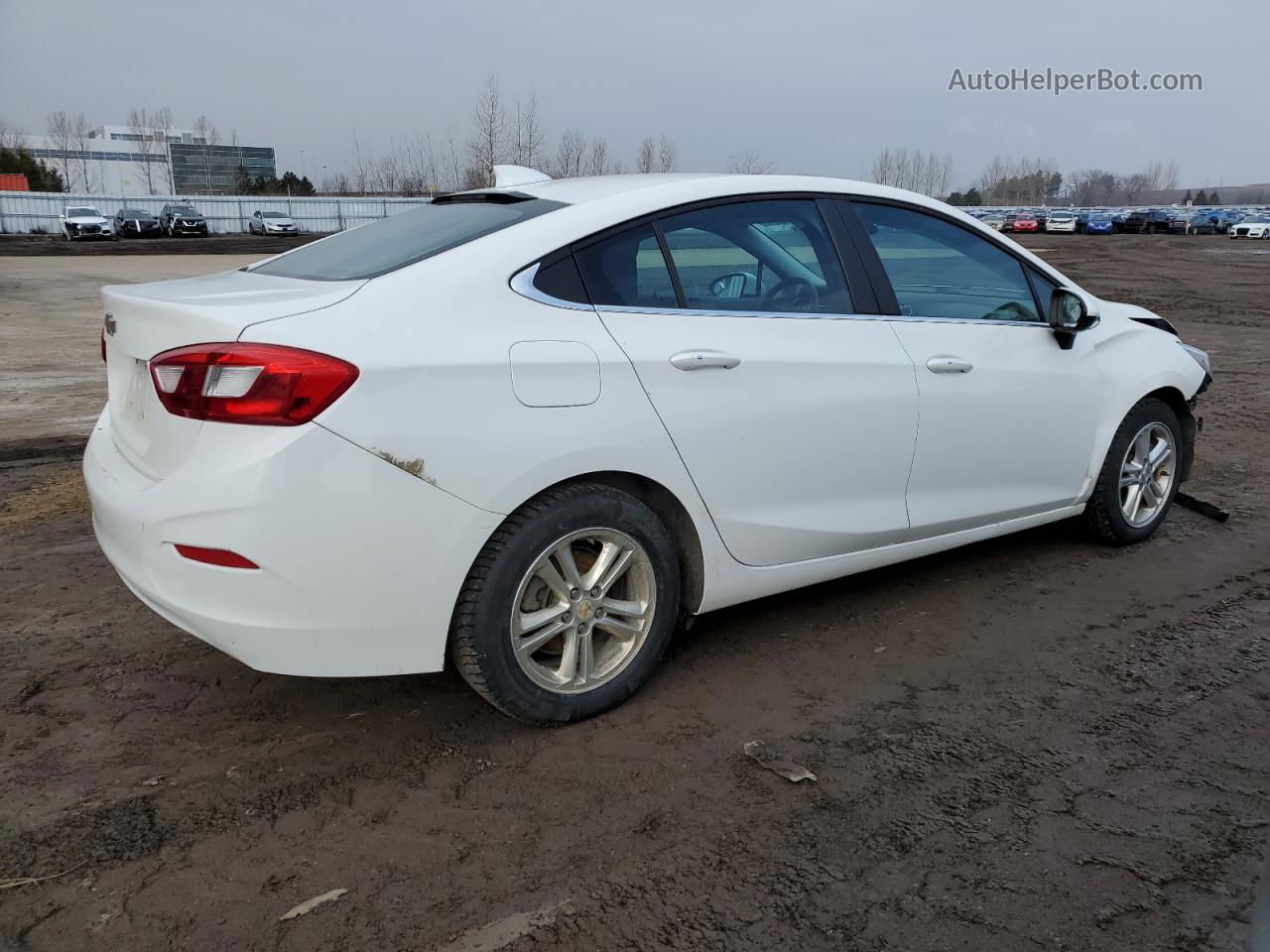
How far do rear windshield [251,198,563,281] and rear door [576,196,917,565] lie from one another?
34 cm

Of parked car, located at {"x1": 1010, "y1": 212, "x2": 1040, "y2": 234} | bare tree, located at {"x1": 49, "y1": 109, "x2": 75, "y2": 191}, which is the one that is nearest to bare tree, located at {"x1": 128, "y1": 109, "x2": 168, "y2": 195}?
bare tree, located at {"x1": 49, "y1": 109, "x2": 75, "y2": 191}

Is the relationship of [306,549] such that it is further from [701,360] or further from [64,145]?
[64,145]

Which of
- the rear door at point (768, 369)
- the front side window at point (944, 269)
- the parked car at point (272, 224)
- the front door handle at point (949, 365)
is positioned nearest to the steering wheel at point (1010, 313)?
the front side window at point (944, 269)

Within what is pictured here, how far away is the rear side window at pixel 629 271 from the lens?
3166 millimetres

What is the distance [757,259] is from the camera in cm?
359

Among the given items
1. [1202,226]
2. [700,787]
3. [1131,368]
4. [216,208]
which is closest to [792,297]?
[700,787]

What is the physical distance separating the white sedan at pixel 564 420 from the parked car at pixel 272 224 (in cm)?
4823

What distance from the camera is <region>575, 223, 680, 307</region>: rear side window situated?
3.17 metres

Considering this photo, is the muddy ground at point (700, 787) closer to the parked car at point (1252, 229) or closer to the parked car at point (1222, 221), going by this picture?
the parked car at point (1252, 229)

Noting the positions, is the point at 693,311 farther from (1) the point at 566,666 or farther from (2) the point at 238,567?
(2) the point at 238,567

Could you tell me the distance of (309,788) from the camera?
9.39 feet

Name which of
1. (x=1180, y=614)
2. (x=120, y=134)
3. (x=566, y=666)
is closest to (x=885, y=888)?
(x=566, y=666)

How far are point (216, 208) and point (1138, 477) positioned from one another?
57.1m

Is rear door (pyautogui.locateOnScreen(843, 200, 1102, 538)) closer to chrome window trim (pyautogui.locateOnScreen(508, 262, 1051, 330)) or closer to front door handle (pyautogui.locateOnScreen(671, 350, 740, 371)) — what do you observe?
chrome window trim (pyautogui.locateOnScreen(508, 262, 1051, 330))
